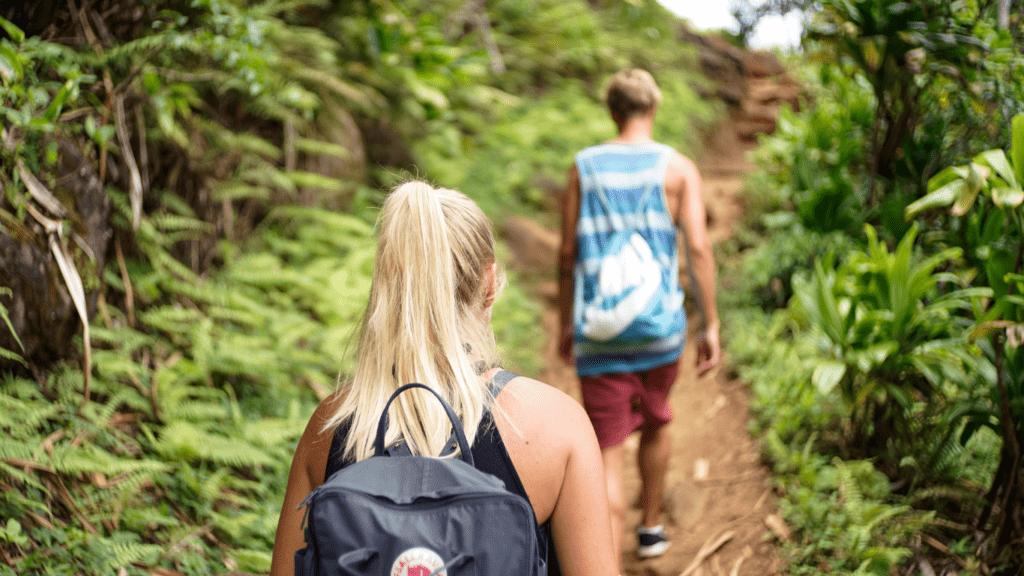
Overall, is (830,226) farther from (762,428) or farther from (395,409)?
(395,409)

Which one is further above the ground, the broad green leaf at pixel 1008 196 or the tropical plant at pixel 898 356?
the broad green leaf at pixel 1008 196

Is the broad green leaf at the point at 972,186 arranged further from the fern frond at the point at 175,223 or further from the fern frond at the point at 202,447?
the fern frond at the point at 175,223

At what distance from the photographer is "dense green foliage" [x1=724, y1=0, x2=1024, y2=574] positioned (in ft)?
8.54

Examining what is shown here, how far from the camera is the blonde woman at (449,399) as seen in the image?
130cm

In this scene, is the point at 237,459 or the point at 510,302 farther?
the point at 510,302

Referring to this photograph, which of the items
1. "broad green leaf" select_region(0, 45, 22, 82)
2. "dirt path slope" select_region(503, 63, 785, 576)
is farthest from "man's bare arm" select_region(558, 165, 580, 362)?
"broad green leaf" select_region(0, 45, 22, 82)

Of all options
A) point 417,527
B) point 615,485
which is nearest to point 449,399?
point 417,527

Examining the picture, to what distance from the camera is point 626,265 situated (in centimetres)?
269

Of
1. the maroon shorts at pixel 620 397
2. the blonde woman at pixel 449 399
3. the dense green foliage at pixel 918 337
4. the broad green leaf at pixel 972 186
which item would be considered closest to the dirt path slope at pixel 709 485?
the dense green foliage at pixel 918 337

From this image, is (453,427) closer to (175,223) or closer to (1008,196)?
(1008,196)

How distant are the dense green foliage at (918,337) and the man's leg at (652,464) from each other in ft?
2.18

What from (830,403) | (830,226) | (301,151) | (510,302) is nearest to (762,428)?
(830,403)

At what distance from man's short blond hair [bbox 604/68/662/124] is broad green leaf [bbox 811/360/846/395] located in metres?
1.59

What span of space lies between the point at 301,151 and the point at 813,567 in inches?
181
